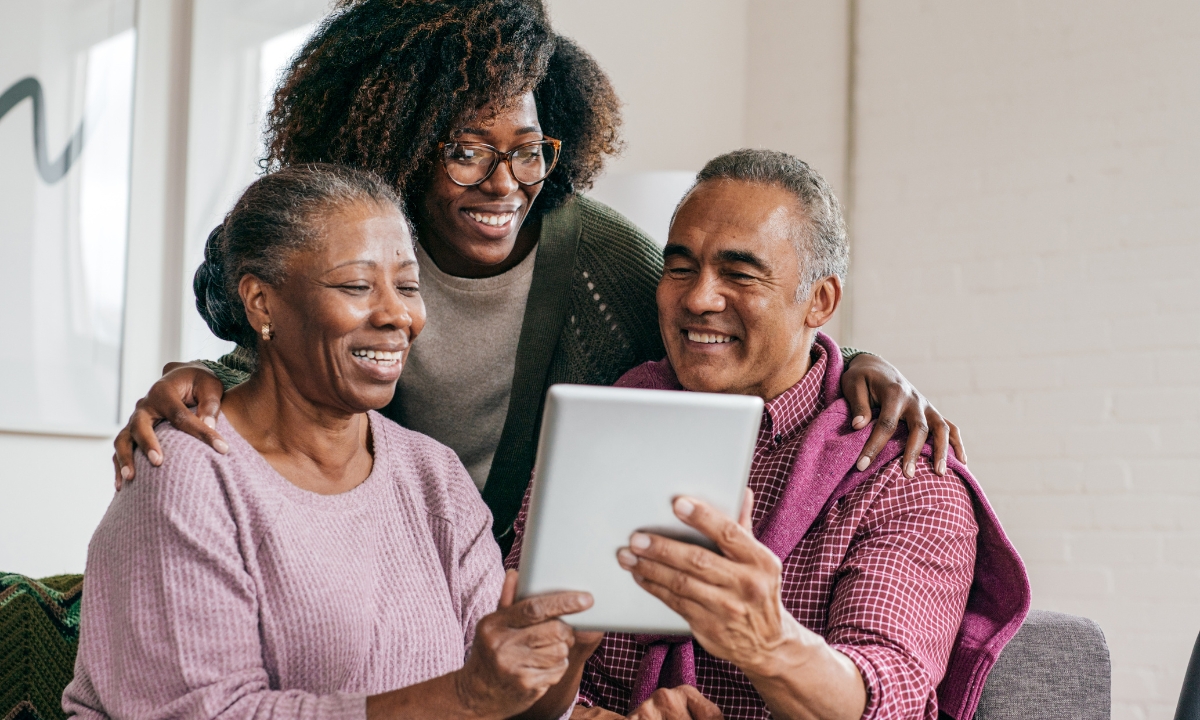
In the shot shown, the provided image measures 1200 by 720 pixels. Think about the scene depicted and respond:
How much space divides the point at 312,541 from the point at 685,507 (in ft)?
1.58

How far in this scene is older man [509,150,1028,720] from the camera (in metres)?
1.43

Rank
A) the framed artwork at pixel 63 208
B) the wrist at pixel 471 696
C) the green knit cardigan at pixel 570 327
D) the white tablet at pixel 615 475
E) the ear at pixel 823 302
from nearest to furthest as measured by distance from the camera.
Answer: the white tablet at pixel 615 475 < the wrist at pixel 471 696 < the ear at pixel 823 302 < the green knit cardigan at pixel 570 327 < the framed artwork at pixel 63 208

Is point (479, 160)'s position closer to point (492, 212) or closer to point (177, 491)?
point (492, 212)

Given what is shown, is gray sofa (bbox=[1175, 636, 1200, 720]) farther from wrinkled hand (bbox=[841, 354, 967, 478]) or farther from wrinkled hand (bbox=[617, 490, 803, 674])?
wrinkled hand (bbox=[617, 490, 803, 674])

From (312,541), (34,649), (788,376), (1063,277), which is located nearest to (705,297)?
(788,376)

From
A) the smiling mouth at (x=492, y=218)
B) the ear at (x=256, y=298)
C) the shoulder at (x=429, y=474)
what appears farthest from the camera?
the smiling mouth at (x=492, y=218)

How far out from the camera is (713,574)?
3.68 ft

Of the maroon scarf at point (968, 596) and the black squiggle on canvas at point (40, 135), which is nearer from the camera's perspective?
the maroon scarf at point (968, 596)

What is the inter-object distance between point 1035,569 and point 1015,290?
85 cm

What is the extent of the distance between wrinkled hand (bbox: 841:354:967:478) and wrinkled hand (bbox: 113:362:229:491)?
2.79ft

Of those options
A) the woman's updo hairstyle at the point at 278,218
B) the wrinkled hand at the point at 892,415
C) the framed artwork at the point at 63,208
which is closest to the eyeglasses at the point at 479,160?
the woman's updo hairstyle at the point at 278,218

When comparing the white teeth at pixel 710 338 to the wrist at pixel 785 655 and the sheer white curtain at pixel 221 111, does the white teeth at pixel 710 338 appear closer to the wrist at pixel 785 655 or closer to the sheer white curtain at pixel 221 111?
the wrist at pixel 785 655

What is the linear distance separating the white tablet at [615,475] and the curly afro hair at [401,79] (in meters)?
0.88

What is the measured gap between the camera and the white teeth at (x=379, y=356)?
4.61 ft
